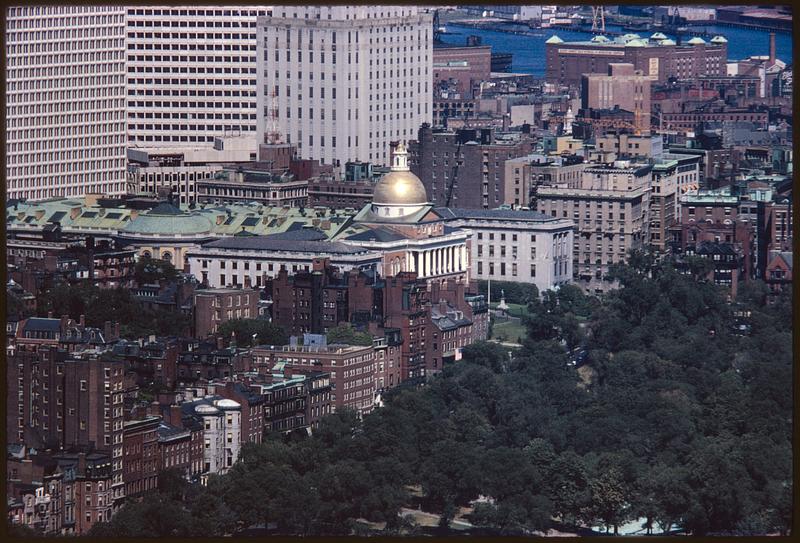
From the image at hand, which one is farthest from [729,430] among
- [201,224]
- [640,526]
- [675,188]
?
[675,188]

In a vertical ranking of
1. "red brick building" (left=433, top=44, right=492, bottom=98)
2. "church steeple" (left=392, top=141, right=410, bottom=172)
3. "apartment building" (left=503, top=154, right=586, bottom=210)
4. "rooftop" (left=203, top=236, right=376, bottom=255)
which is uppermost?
"red brick building" (left=433, top=44, right=492, bottom=98)

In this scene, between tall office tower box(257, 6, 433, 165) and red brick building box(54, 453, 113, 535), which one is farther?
tall office tower box(257, 6, 433, 165)

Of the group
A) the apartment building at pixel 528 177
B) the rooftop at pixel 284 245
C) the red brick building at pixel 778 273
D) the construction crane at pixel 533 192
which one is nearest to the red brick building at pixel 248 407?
the rooftop at pixel 284 245

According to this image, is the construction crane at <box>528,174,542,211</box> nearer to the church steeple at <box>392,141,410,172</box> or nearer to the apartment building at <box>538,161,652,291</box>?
the apartment building at <box>538,161,652,291</box>

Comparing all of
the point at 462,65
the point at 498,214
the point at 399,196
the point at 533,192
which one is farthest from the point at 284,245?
the point at 462,65

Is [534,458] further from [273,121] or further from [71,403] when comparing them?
[273,121]

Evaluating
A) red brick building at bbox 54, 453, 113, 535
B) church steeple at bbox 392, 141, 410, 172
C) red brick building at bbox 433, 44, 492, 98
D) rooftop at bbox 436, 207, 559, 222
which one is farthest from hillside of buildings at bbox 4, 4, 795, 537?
red brick building at bbox 433, 44, 492, 98
